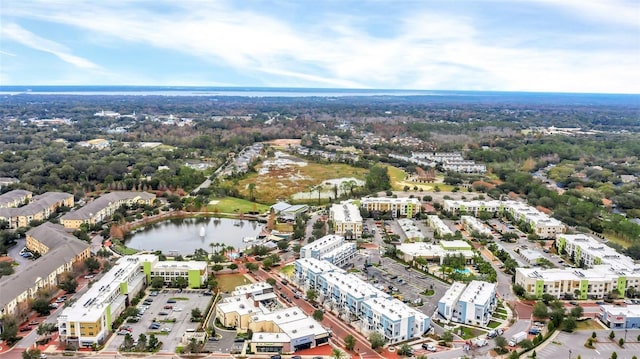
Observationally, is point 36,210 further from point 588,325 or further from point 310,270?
point 588,325

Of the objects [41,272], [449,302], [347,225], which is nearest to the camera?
[449,302]

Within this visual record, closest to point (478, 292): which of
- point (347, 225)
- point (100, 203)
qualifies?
point (347, 225)

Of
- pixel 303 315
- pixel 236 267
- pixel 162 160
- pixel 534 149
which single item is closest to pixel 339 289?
pixel 303 315

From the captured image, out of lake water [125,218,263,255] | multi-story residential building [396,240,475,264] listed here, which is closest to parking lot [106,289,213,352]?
lake water [125,218,263,255]

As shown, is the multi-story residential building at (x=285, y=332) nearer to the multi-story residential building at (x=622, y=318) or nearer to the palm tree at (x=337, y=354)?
the palm tree at (x=337, y=354)

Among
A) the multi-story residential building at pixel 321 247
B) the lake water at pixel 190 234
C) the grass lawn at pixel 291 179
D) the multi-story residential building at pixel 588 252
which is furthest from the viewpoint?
the grass lawn at pixel 291 179

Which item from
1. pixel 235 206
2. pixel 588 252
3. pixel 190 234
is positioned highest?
pixel 588 252

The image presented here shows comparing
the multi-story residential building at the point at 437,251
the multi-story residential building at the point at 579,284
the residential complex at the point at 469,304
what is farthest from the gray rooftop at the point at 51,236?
the multi-story residential building at the point at 579,284

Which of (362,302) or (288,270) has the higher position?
(362,302)
